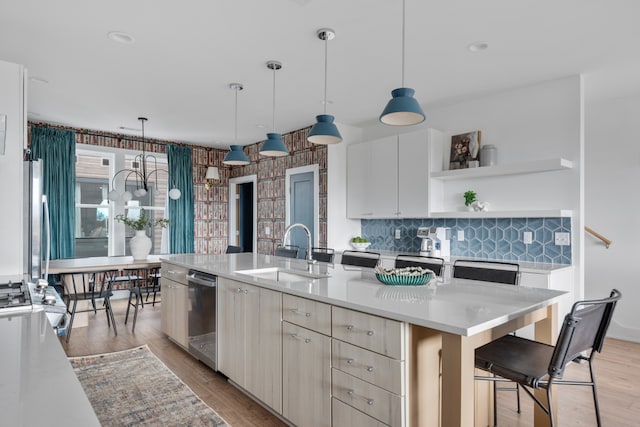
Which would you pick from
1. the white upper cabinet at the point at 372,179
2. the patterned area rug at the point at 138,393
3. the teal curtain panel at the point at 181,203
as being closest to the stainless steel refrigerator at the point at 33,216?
the patterned area rug at the point at 138,393

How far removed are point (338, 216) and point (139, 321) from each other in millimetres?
2885

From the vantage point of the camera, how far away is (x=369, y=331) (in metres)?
1.69

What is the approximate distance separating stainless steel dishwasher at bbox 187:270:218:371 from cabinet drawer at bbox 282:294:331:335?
3.19ft

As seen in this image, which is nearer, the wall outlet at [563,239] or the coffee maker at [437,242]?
the wall outlet at [563,239]

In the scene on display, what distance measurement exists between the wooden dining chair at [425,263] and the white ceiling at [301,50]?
1667mm

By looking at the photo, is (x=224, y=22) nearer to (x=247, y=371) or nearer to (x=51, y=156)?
(x=247, y=371)

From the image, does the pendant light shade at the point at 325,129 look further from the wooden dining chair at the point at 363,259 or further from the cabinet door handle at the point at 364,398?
the cabinet door handle at the point at 364,398

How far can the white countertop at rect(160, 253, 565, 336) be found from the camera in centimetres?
150

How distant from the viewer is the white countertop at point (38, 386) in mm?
750

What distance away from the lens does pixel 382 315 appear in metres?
1.63

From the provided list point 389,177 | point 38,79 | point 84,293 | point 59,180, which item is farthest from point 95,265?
point 389,177

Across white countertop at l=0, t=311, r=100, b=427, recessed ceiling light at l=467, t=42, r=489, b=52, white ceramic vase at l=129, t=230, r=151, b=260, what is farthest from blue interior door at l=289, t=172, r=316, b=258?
white countertop at l=0, t=311, r=100, b=427

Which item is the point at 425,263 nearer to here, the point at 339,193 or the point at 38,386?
the point at 38,386

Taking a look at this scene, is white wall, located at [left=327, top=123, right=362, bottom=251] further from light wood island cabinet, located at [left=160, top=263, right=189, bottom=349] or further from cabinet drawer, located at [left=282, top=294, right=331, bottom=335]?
cabinet drawer, located at [left=282, top=294, right=331, bottom=335]
